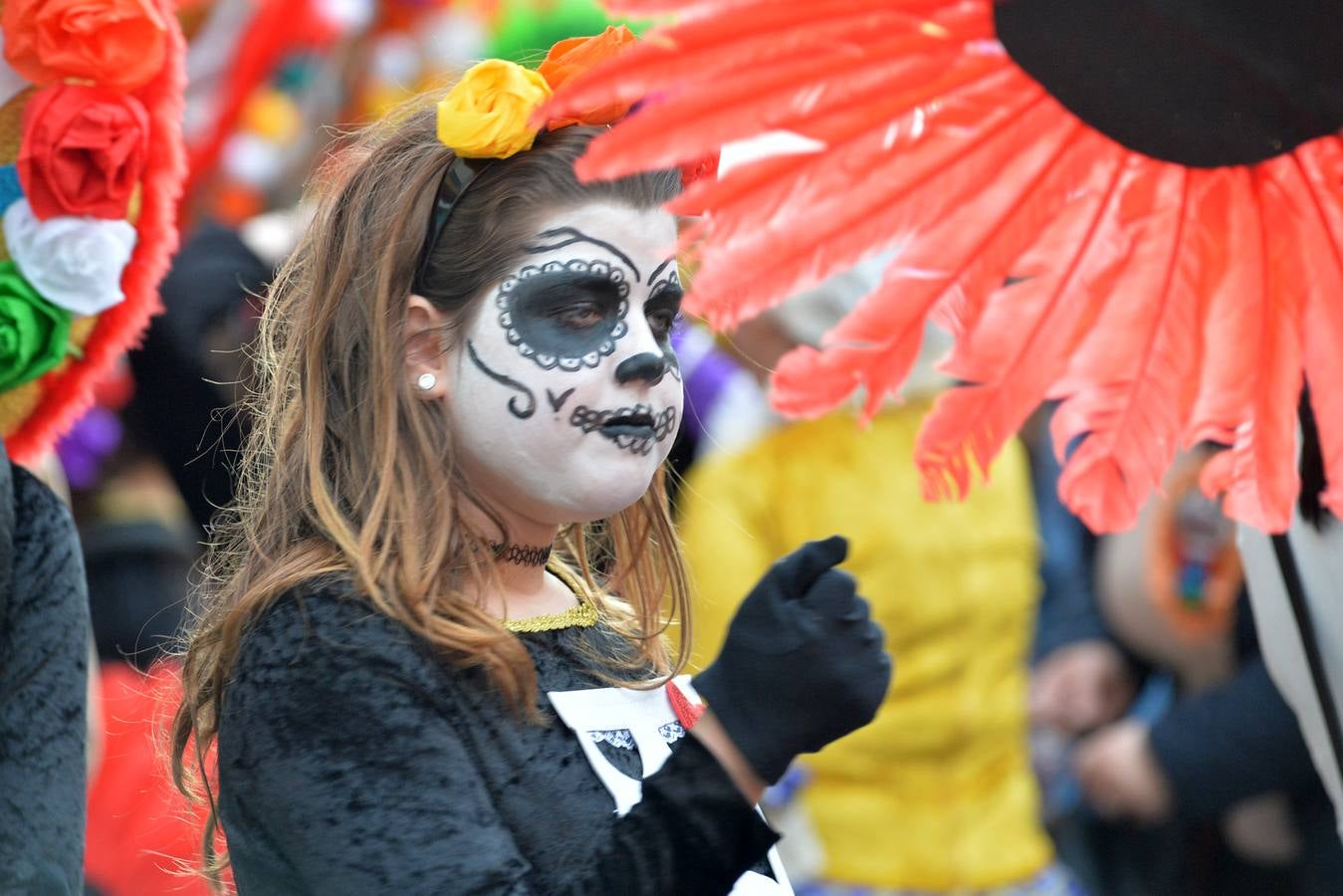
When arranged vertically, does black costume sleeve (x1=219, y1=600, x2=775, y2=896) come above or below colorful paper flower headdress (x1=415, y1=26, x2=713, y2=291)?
below

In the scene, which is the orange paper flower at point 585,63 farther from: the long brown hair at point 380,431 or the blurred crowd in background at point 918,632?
the blurred crowd in background at point 918,632

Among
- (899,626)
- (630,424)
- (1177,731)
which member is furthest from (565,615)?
(1177,731)

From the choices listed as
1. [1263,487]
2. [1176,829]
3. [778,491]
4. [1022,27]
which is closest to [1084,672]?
[1176,829]

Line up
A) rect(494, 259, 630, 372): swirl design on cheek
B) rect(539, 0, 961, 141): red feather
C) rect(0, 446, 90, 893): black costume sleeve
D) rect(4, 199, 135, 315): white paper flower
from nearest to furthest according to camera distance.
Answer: rect(539, 0, 961, 141): red feather → rect(494, 259, 630, 372): swirl design on cheek → rect(0, 446, 90, 893): black costume sleeve → rect(4, 199, 135, 315): white paper flower

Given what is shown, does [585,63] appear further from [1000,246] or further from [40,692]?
[40,692]

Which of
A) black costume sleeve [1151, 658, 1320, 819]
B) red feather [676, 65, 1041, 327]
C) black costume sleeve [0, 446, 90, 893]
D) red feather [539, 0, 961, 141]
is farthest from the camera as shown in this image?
black costume sleeve [1151, 658, 1320, 819]

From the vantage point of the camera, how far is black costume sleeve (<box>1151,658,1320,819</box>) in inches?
135

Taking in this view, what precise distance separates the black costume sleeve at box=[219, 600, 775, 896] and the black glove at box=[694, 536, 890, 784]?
50mm

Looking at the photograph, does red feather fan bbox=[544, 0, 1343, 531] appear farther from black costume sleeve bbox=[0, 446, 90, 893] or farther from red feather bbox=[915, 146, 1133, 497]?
black costume sleeve bbox=[0, 446, 90, 893]

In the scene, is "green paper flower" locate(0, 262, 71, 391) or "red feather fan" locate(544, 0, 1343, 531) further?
"green paper flower" locate(0, 262, 71, 391)

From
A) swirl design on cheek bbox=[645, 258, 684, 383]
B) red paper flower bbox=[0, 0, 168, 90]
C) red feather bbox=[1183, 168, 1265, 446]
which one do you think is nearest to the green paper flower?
red paper flower bbox=[0, 0, 168, 90]

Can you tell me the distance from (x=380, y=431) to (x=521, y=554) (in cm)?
18

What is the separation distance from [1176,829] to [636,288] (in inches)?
102

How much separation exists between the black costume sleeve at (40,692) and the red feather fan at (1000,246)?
0.85 metres
